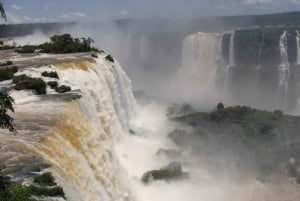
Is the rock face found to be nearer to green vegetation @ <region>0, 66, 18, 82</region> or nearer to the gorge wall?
green vegetation @ <region>0, 66, 18, 82</region>

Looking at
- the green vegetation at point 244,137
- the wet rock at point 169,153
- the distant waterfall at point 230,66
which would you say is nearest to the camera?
the wet rock at point 169,153

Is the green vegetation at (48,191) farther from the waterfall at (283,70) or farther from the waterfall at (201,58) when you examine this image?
the waterfall at (201,58)

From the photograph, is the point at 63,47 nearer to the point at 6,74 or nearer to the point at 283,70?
the point at 6,74

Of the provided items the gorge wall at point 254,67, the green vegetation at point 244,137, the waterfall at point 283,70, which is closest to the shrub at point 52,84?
the green vegetation at point 244,137

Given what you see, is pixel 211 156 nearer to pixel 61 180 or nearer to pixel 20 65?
pixel 20 65

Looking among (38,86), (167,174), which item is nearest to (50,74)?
(38,86)
